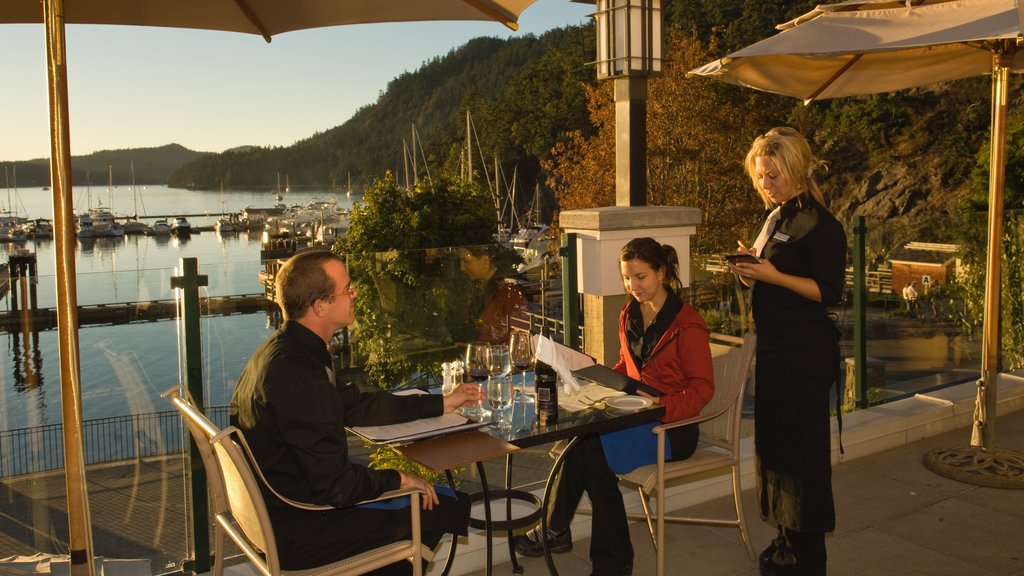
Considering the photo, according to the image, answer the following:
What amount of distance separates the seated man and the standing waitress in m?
1.35

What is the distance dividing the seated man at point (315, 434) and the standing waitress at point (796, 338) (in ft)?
4.44

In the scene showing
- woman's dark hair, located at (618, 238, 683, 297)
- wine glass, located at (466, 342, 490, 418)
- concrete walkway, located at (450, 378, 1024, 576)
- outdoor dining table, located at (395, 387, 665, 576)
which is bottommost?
concrete walkway, located at (450, 378, 1024, 576)

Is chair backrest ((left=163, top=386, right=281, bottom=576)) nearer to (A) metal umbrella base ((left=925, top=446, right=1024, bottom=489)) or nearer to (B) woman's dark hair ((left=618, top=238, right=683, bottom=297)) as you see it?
(B) woman's dark hair ((left=618, top=238, right=683, bottom=297))

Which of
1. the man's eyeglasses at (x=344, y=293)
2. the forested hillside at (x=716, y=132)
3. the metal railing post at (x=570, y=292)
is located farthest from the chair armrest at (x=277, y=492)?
the forested hillside at (x=716, y=132)

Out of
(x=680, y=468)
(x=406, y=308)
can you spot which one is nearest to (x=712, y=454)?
(x=680, y=468)

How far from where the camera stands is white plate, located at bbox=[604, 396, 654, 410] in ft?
9.08

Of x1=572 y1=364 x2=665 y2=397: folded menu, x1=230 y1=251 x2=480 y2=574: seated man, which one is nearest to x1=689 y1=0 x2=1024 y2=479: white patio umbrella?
x1=572 y1=364 x2=665 y2=397: folded menu

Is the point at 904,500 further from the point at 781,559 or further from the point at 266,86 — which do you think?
the point at 266,86

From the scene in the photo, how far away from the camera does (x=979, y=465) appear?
430 cm

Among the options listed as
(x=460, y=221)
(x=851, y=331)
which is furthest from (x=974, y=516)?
(x=460, y=221)

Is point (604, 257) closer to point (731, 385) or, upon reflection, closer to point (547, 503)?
point (731, 385)

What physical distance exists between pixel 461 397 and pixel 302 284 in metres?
0.63

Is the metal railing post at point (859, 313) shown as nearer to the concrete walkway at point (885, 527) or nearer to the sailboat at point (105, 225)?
the concrete walkway at point (885, 527)

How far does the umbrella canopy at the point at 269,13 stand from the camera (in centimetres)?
296
